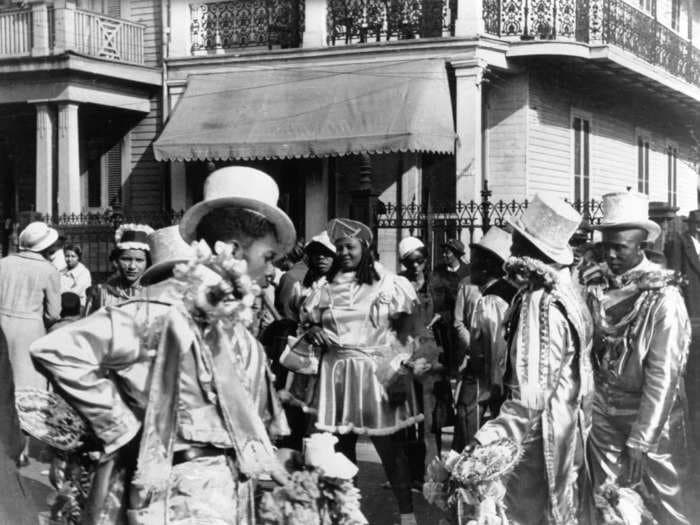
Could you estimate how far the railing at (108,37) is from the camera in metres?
19.6

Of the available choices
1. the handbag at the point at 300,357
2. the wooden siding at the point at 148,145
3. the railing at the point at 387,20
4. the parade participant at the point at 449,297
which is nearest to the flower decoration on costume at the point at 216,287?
the handbag at the point at 300,357

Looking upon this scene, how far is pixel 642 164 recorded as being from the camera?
23531 millimetres

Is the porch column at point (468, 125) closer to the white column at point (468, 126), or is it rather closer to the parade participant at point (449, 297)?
the white column at point (468, 126)

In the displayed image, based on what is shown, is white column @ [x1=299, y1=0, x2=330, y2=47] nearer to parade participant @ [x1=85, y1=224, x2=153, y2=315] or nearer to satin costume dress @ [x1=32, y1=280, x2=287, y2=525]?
parade participant @ [x1=85, y1=224, x2=153, y2=315]

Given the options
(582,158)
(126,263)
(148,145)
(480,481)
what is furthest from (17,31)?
(480,481)

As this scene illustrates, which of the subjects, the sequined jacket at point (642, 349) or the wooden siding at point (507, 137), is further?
the wooden siding at point (507, 137)

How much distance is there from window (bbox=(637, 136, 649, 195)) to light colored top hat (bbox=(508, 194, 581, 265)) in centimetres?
1933

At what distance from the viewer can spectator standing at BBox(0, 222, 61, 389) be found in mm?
8484

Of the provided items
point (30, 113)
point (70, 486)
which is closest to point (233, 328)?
point (70, 486)

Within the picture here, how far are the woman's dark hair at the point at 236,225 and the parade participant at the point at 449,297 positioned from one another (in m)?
4.56

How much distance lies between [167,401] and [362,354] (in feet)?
11.7

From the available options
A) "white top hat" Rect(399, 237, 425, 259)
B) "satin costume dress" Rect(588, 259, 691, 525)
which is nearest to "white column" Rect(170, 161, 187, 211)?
"white top hat" Rect(399, 237, 425, 259)

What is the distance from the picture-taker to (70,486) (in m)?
3.42

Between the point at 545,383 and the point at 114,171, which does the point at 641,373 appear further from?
the point at 114,171
